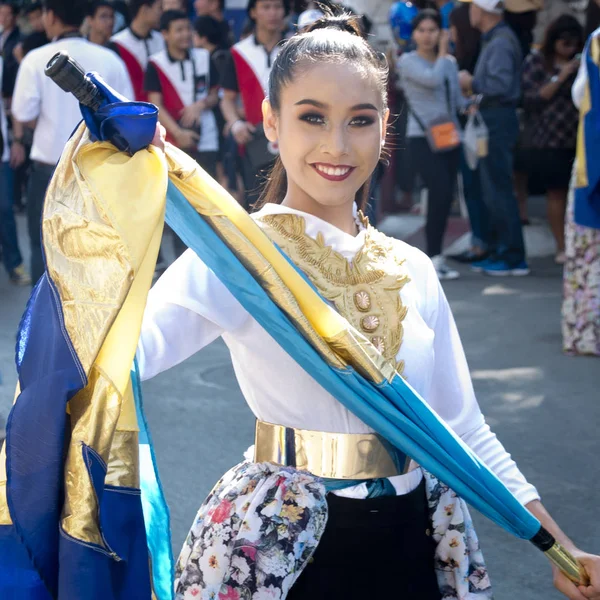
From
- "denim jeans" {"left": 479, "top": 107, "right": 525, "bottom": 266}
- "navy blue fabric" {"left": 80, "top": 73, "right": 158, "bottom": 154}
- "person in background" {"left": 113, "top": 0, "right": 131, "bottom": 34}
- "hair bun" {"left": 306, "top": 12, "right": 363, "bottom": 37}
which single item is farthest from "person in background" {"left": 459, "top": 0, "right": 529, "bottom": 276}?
"navy blue fabric" {"left": 80, "top": 73, "right": 158, "bottom": 154}

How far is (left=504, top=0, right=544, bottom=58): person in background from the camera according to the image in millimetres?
8898

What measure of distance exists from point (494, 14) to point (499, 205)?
1.45 metres

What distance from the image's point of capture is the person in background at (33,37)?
1025 cm

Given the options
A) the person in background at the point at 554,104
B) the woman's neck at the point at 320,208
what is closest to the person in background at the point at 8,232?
the person in background at the point at 554,104

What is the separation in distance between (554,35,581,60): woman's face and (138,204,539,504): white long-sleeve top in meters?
7.03

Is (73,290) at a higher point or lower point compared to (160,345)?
higher

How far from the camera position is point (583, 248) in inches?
256

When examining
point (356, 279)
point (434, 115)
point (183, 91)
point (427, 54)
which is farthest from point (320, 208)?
point (183, 91)

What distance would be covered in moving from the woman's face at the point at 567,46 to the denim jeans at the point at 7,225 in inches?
174

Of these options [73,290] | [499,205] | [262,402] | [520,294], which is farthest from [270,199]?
[499,205]

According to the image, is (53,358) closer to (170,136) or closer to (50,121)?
(50,121)

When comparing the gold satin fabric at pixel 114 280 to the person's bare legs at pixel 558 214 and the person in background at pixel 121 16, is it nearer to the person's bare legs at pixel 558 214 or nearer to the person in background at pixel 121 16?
the person's bare legs at pixel 558 214

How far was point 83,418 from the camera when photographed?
1771mm

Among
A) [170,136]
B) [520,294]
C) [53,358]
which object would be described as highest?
[53,358]
